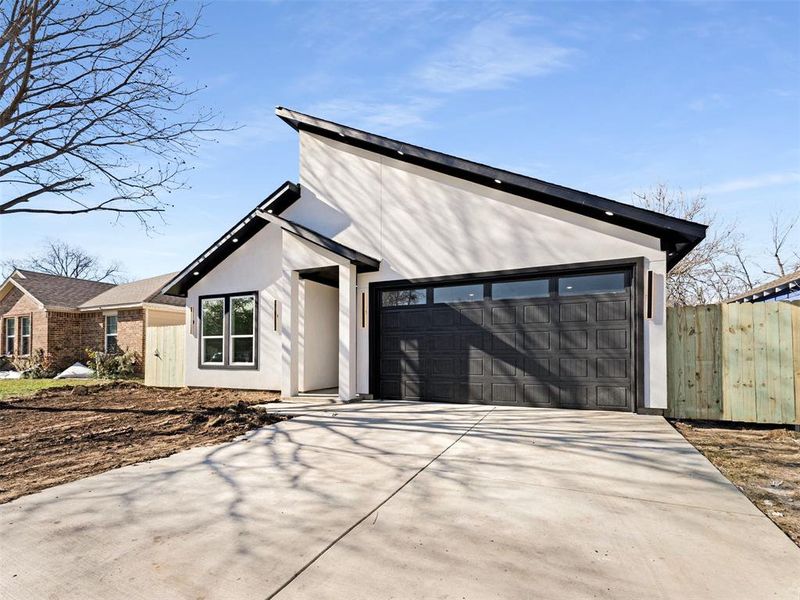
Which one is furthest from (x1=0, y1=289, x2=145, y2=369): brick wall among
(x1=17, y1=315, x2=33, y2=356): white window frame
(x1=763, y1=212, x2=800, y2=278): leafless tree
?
(x1=763, y1=212, x2=800, y2=278): leafless tree

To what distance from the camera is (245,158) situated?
36.2 feet

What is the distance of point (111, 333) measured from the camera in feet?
63.1

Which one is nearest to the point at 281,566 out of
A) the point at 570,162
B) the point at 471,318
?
the point at 471,318

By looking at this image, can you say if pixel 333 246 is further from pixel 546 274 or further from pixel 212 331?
pixel 212 331

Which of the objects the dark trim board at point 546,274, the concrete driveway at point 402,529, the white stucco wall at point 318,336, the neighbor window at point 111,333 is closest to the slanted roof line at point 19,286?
the neighbor window at point 111,333

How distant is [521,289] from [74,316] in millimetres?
20592

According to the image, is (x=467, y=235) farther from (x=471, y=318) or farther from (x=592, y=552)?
(x=592, y=552)

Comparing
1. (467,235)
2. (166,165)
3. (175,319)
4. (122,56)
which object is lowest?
(175,319)

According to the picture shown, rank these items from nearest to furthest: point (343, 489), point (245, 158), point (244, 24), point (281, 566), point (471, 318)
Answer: point (281, 566), point (343, 489), point (244, 24), point (471, 318), point (245, 158)

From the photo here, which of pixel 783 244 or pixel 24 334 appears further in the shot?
pixel 783 244

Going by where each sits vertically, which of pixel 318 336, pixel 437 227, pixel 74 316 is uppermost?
pixel 437 227

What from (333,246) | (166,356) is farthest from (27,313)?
(333,246)

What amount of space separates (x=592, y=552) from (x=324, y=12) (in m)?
9.47

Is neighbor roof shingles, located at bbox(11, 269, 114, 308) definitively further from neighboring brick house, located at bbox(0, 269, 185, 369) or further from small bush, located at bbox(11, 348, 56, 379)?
small bush, located at bbox(11, 348, 56, 379)
